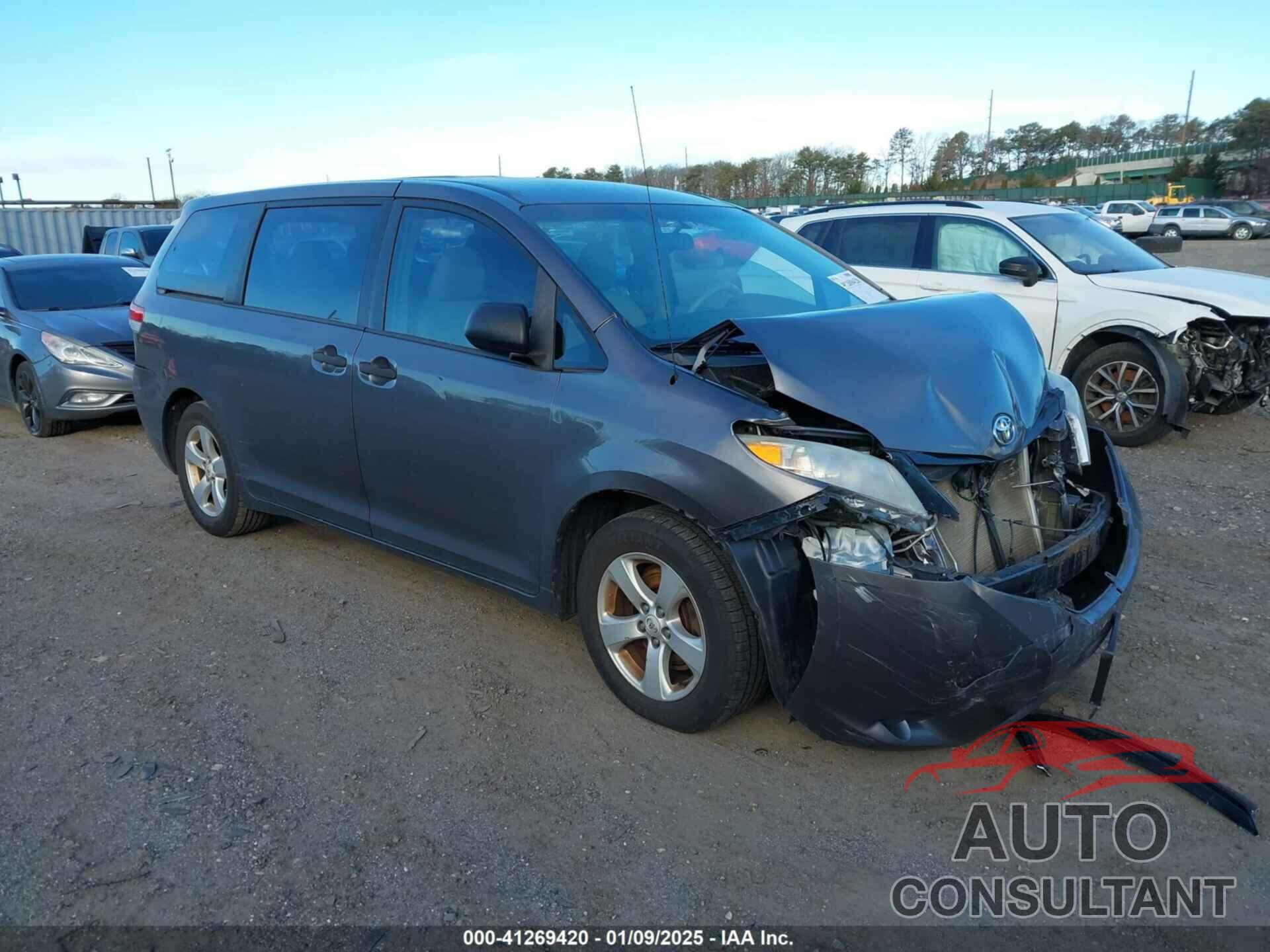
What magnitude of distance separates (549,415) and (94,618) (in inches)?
103

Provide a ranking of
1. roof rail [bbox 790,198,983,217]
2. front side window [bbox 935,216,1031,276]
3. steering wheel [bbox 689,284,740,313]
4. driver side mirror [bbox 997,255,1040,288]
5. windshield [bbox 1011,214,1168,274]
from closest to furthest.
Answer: steering wheel [bbox 689,284,740,313]
driver side mirror [bbox 997,255,1040,288]
windshield [bbox 1011,214,1168,274]
front side window [bbox 935,216,1031,276]
roof rail [bbox 790,198,983,217]

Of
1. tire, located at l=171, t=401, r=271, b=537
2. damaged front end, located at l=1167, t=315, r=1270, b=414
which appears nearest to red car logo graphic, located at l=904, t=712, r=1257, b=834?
tire, located at l=171, t=401, r=271, b=537

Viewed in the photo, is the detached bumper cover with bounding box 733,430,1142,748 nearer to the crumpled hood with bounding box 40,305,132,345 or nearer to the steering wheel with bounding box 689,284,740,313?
the steering wheel with bounding box 689,284,740,313

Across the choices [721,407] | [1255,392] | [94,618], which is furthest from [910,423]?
[1255,392]

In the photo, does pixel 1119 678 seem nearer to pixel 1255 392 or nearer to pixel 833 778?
pixel 833 778

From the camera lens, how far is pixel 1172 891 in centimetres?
264

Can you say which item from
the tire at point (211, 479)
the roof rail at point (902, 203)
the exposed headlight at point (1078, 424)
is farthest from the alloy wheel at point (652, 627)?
the roof rail at point (902, 203)

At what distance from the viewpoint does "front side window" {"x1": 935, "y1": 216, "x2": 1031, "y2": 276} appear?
8.15 metres

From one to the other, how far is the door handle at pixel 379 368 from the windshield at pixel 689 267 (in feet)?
2.85

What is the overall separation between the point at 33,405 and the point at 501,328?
7192mm

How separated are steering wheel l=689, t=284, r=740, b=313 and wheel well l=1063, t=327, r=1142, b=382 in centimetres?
478

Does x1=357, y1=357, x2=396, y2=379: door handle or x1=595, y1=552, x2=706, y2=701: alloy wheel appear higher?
x1=357, y1=357, x2=396, y2=379: door handle

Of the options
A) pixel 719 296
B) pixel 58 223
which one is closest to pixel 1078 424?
pixel 719 296

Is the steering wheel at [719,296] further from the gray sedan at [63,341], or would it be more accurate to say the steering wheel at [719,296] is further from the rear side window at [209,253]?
the gray sedan at [63,341]
